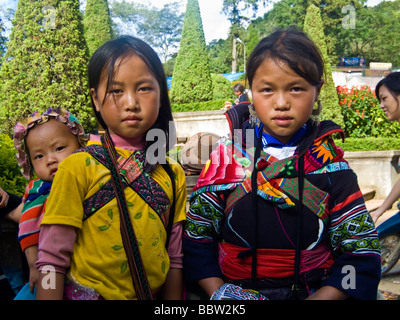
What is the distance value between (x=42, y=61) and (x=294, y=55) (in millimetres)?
6055

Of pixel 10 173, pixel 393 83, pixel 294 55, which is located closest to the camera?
pixel 294 55

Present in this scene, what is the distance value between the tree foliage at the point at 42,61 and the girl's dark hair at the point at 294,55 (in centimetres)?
553

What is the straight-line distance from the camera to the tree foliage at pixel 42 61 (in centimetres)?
621

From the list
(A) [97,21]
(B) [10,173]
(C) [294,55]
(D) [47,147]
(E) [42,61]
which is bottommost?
(B) [10,173]

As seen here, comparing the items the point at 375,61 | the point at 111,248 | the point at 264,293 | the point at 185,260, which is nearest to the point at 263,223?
the point at 264,293

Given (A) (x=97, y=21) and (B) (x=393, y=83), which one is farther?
(A) (x=97, y=21)

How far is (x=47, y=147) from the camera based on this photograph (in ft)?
5.81

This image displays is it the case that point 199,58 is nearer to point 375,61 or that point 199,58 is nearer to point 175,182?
point 175,182

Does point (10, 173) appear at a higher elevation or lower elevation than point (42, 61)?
lower

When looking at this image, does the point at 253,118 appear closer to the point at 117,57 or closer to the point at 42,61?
the point at 117,57

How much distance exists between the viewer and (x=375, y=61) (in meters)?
48.6

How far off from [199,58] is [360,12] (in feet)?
110

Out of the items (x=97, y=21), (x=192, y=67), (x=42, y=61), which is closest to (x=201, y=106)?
(x=192, y=67)

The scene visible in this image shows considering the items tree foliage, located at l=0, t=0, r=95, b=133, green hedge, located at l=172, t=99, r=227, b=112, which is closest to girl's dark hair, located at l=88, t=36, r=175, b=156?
tree foliage, located at l=0, t=0, r=95, b=133
